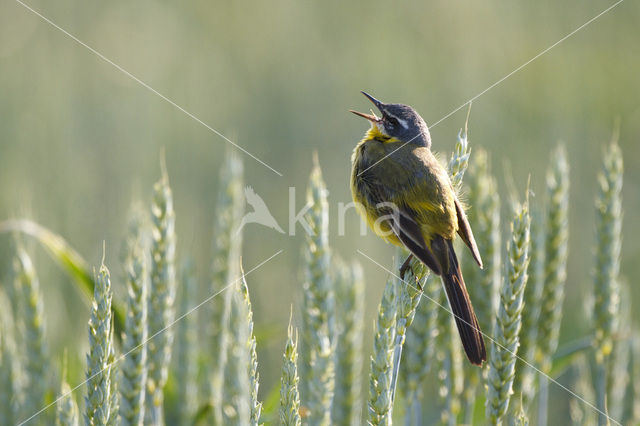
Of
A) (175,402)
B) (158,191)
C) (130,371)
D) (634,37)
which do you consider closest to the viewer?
(130,371)

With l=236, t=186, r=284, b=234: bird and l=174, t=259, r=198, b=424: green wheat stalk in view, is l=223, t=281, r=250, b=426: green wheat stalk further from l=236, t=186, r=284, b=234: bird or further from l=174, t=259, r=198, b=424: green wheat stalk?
l=236, t=186, r=284, b=234: bird

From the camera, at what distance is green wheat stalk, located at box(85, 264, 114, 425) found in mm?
2080

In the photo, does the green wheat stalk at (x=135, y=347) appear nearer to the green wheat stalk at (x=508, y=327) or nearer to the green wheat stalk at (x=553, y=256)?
the green wheat stalk at (x=508, y=327)

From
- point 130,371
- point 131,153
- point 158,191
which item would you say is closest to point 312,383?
point 130,371

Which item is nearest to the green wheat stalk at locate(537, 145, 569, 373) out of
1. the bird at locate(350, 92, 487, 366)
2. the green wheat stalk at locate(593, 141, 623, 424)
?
the green wheat stalk at locate(593, 141, 623, 424)

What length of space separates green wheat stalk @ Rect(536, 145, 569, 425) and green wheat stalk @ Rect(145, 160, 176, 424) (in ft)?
5.32

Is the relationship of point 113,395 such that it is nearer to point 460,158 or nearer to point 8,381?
point 8,381

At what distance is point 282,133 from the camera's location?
20.1 ft

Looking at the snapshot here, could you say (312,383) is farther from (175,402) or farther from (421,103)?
(421,103)

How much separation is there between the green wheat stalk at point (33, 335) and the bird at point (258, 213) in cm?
220

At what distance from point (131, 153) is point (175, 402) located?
264 centimetres

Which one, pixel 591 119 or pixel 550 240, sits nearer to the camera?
pixel 550 240

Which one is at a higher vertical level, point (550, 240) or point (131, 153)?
point (131, 153)

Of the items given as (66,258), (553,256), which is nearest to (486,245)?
(553,256)
